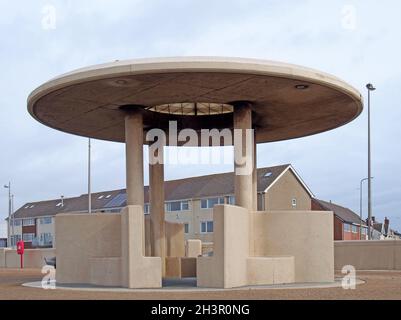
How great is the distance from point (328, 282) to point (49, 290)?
29.8 ft

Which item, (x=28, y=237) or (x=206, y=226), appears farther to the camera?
(x=28, y=237)

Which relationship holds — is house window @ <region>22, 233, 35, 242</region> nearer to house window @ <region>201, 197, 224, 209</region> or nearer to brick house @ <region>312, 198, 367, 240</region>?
house window @ <region>201, 197, 224, 209</region>

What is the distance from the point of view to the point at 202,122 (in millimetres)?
28891

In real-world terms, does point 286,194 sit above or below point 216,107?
below

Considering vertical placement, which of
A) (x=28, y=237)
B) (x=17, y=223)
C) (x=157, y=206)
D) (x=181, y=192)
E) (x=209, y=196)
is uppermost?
(x=157, y=206)

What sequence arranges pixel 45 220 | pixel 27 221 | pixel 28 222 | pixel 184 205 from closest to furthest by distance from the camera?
pixel 184 205, pixel 45 220, pixel 28 222, pixel 27 221

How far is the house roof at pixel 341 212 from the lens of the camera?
84544 millimetres

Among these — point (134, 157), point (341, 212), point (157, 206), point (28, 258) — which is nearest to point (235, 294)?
point (134, 157)

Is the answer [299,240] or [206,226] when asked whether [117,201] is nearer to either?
[206,226]

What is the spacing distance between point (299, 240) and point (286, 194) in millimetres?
49952

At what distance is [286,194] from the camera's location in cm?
7250

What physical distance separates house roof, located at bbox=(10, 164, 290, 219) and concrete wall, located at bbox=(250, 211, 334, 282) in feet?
151
